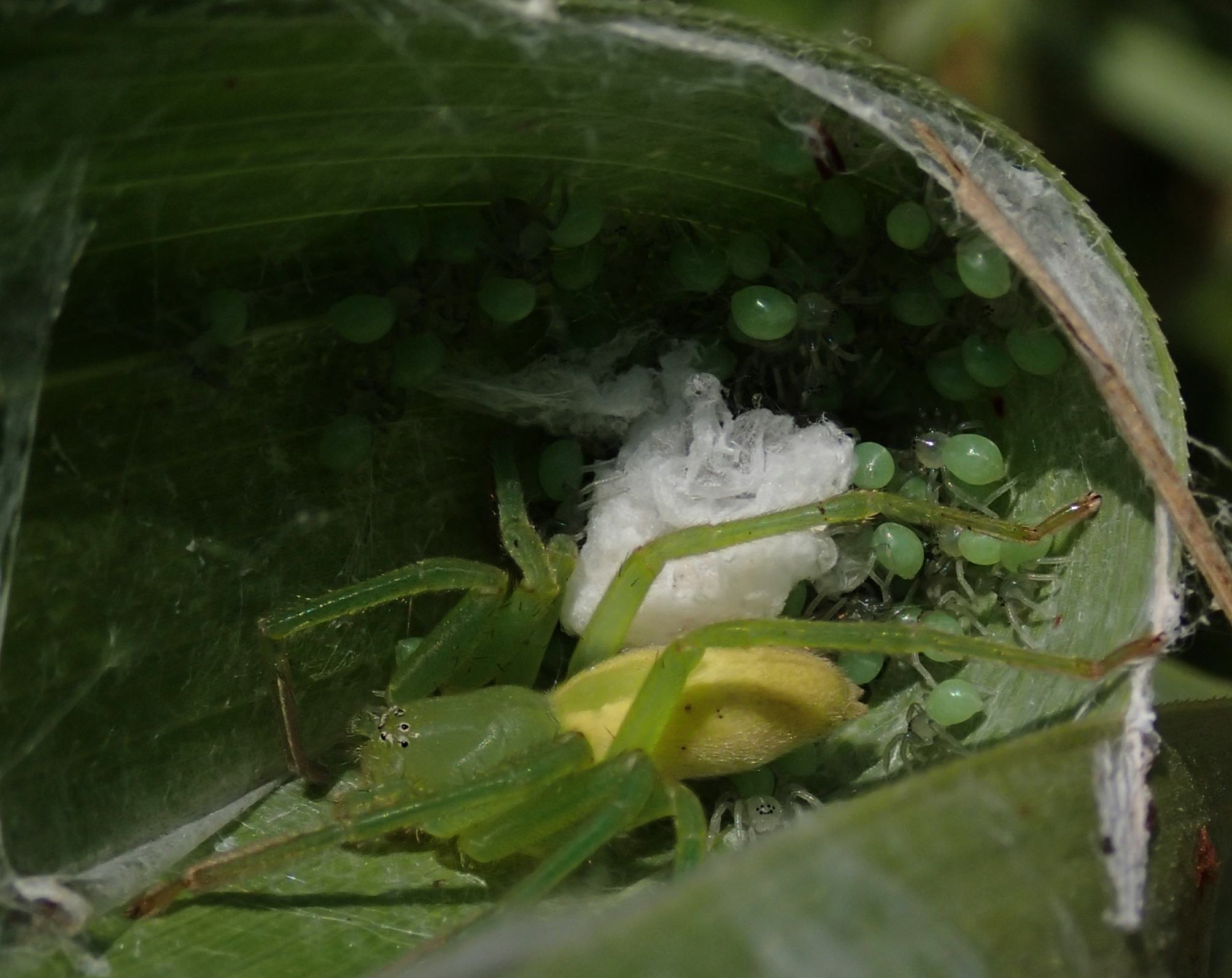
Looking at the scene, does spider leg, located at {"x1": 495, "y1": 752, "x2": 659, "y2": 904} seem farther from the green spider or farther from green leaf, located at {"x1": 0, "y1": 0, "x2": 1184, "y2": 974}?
green leaf, located at {"x1": 0, "y1": 0, "x2": 1184, "y2": 974}

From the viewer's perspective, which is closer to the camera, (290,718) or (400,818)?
(400,818)

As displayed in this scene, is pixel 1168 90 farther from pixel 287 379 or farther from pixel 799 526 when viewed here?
pixel 287 379

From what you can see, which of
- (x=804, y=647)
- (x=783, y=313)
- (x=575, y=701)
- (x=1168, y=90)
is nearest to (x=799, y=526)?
(x=804, y=647)

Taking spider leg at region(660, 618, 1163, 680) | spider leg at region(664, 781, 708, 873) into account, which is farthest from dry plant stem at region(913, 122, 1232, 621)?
spider leg at region(664, 781, 708, 873)

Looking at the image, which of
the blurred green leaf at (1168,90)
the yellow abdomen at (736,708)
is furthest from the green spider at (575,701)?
the blurred green leaf at (1168,90)

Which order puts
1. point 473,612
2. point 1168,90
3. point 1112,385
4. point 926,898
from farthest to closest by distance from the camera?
point 1168,90 → point 473,612 → point 1112,385 → point 926,898

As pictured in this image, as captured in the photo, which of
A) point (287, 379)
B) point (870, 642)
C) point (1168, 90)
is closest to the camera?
point (870, 642)
